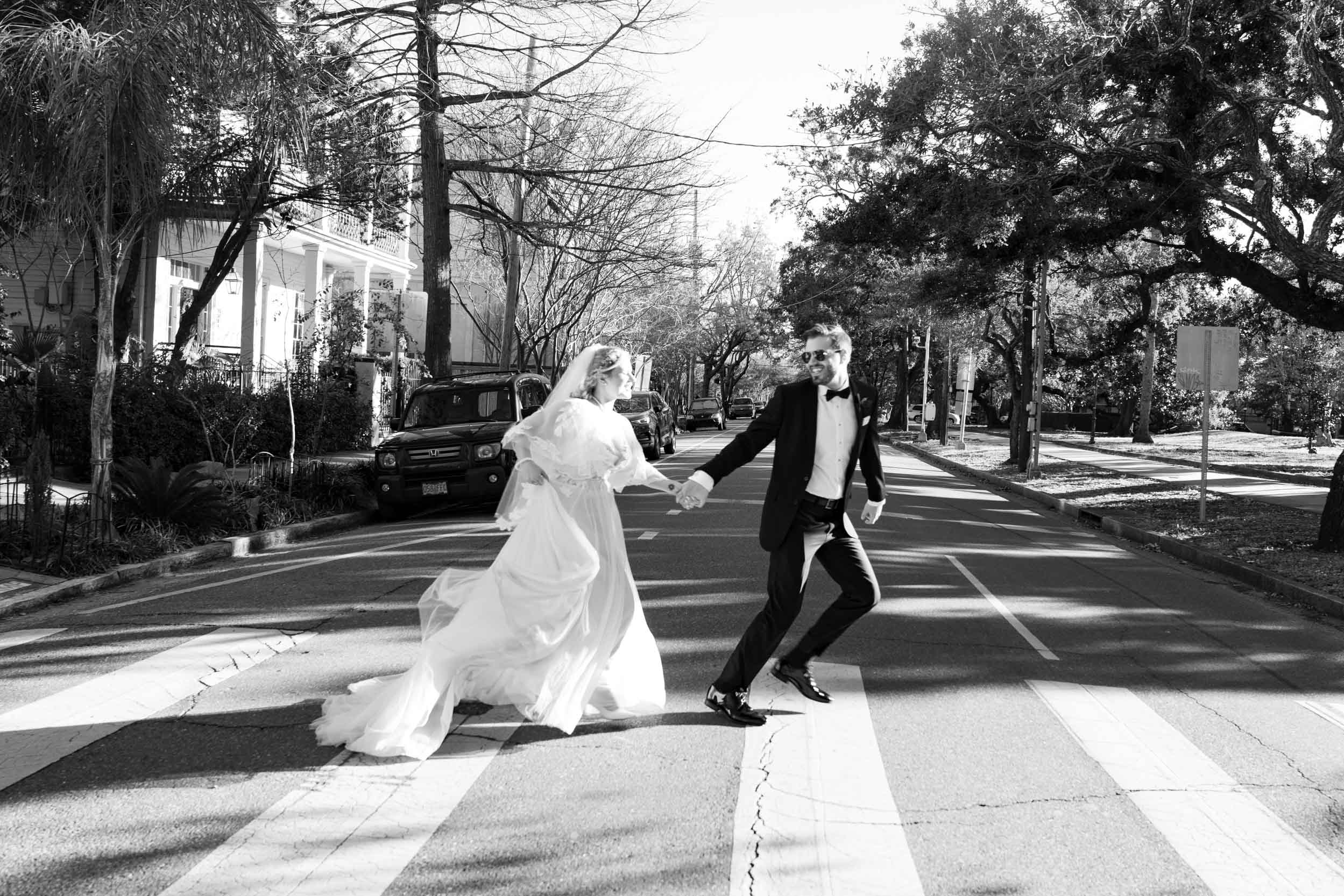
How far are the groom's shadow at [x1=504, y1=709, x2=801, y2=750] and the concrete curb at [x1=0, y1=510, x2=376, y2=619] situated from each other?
5.22 metres

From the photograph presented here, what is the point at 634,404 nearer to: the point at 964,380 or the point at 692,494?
the point at 964,380

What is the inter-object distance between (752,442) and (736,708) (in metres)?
1.32

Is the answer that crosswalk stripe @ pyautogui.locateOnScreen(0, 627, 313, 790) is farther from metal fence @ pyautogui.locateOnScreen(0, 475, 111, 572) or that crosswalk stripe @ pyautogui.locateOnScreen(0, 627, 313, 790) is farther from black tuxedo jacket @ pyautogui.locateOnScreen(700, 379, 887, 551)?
metal fence @ pyautogui.locateOnScreen(0, 475, 111, 572)

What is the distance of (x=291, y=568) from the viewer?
10648mm

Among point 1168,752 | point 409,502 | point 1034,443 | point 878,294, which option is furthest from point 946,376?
point 1168,752

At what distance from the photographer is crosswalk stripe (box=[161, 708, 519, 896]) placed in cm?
374

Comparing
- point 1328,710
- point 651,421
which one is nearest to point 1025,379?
point 651,421

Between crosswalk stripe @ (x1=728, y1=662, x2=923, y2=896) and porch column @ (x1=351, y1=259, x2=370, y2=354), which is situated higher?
porch column @ (x1=351, y1=259, x2=370, y2=354)

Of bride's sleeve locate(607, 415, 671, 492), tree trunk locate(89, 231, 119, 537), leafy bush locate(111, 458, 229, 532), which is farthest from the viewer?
leafy bush locate(111, 458, 229, 532)

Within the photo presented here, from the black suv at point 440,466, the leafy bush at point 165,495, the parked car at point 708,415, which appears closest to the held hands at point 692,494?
the leafy bush at point 165,495

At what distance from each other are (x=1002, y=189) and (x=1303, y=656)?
10.6 m

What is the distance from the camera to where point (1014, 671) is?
7.04 meters

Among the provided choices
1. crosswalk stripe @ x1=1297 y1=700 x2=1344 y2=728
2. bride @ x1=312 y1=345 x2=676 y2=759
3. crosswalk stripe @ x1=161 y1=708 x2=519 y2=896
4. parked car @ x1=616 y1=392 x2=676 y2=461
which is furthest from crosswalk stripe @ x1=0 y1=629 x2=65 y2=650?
parked car @ x1=616 y1=392 x2=676 y2=461

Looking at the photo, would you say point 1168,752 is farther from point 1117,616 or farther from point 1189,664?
point 1117,616
